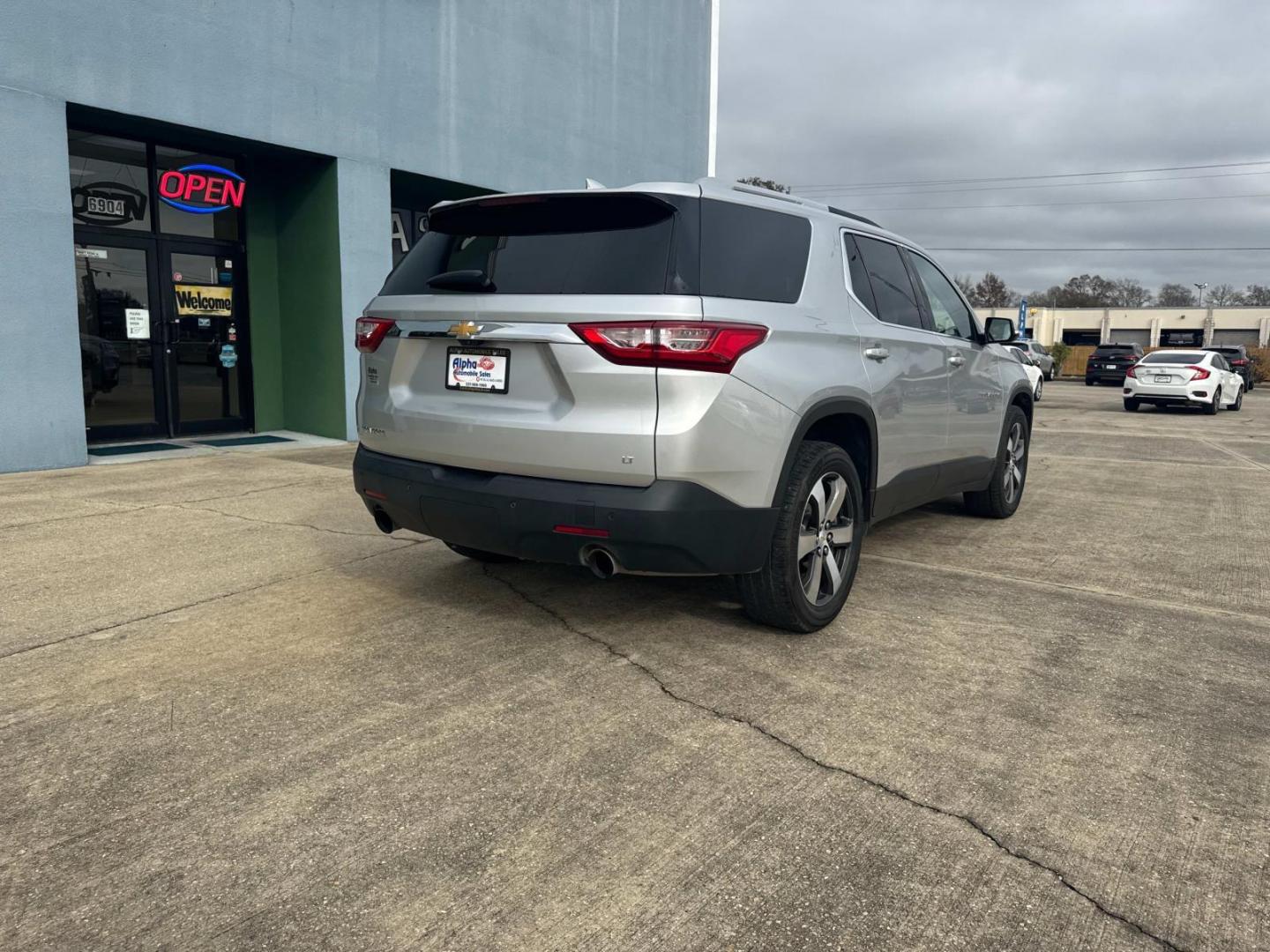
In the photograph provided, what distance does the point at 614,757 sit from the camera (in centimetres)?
303

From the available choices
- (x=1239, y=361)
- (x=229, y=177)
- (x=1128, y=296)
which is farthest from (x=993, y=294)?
(x=229, y=177)

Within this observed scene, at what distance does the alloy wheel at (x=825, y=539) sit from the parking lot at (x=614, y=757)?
25cm

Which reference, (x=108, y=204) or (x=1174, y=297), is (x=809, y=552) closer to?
(x=108, y=204)

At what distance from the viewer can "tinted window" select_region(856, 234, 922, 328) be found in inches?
190

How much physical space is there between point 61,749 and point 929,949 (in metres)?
2.69

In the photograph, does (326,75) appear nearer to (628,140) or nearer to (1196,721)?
(628,140)

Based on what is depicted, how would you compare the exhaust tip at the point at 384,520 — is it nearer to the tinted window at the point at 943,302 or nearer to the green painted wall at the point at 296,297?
the tinted window at the point at 943,302

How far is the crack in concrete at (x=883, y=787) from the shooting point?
2281mm

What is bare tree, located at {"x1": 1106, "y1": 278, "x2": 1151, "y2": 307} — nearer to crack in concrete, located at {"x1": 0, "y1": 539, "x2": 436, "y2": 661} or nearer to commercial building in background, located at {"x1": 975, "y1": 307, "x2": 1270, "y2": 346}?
commercial building in background, located at {"x1": 975, "y1": 307, "x2": 1270, "y2": 346}

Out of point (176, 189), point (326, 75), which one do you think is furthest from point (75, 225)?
point (326, 75)

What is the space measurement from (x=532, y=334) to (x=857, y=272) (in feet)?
6.18

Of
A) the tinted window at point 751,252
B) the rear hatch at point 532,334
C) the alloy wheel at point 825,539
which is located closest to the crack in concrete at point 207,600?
the rear hatch at point 532,334

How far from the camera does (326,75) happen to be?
10555mm

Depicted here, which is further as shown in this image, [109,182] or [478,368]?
[109,182]
